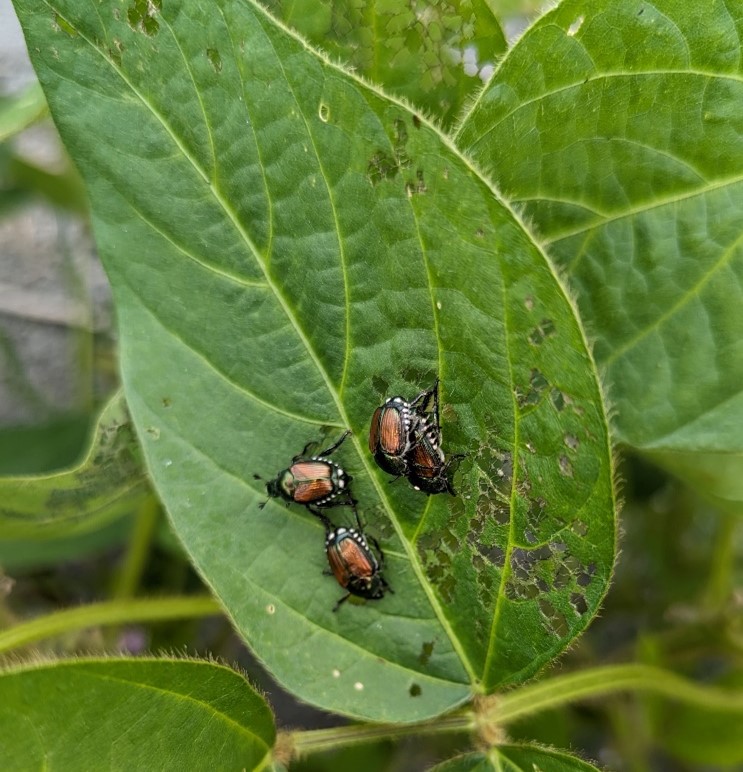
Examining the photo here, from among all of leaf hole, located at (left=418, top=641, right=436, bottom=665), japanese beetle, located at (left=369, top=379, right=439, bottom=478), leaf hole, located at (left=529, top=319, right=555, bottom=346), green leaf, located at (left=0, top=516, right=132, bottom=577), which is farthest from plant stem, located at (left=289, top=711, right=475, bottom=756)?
green leaf, located at (left=0, top=516, right=132, bottom=577)

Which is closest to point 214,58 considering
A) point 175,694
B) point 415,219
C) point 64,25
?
point 64,25

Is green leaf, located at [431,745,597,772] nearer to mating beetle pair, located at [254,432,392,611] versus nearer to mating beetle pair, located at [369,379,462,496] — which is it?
mating beetle pair, located at [254,432,392,611]

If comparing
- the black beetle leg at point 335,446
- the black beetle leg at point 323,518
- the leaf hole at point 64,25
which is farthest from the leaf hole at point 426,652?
the leaf hole at point 64,25

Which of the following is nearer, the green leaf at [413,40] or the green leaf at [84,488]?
the green leaf at [413,40]

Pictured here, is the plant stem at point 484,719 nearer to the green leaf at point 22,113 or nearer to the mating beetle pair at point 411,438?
the mating beetle pair at point 411,438

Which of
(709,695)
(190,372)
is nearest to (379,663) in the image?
(190,372)

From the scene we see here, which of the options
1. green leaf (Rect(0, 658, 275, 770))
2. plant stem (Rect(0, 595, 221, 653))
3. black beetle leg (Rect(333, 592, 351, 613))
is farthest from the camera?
plant stem (Rect(0, 595, 221, 653))
